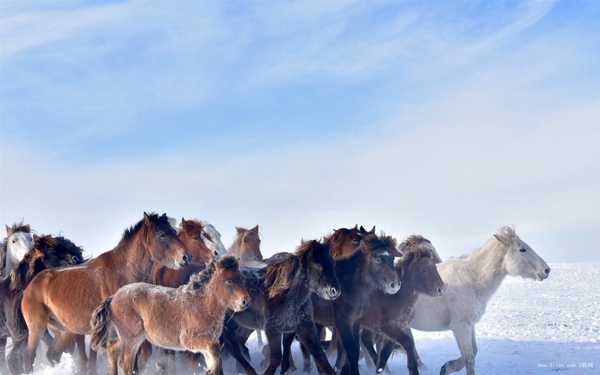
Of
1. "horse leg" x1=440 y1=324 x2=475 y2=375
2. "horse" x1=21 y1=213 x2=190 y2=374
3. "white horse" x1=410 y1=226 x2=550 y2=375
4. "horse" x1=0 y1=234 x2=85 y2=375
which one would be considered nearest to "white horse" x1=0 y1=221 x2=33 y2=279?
"horse" x1=0 y1=234 x2=85 y2=375

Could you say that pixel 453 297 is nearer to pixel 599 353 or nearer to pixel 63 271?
pixel 599 353

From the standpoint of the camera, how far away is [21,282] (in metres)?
9.80

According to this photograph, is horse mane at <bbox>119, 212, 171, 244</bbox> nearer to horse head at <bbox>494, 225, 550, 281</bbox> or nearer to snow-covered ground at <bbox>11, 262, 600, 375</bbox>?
snow-covered ground at <bbox>11, 262, 600, 375</bbox>

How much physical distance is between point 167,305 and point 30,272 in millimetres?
3445

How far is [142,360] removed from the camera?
28.2ft

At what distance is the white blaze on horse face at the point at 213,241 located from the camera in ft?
35.4

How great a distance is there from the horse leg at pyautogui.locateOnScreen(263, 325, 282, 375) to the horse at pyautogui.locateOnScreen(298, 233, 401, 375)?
23.4 inches

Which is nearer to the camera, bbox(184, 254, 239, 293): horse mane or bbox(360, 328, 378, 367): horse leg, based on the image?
bbox(184, 254, 239, 293): horse mane

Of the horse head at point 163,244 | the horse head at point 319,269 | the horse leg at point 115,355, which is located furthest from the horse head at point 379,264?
the horse leg at point 115,355

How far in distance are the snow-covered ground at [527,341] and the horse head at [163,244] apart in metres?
1.69

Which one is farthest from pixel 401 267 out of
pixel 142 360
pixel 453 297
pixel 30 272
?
pixel 30 272

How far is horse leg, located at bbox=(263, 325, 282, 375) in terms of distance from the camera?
7987mm

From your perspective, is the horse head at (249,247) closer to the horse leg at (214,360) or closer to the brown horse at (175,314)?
the brown horse at (175,314)

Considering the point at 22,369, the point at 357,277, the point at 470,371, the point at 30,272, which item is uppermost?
the point at 30,272
